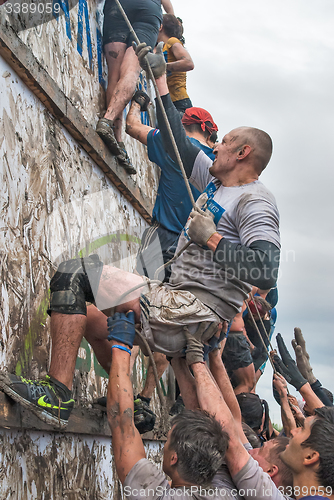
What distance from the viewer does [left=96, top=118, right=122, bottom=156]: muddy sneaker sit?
410 cm

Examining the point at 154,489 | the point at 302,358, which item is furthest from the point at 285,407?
the point at 154,489

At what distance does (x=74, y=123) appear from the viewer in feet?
11.6

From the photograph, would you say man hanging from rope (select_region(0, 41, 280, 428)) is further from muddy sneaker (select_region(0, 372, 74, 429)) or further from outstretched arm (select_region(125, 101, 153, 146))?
outstretched arm (select_region(125, 101, 153, 146))

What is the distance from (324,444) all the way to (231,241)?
1096 millimetres

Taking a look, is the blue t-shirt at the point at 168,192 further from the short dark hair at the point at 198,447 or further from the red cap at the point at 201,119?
the short dark hair at the point at 198,447

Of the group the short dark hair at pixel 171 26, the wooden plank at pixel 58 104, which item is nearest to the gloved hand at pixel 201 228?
the wooden plank at pixel 58 104

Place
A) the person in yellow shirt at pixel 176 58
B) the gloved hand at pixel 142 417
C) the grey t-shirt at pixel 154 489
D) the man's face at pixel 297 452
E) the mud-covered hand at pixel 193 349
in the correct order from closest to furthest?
the grey t-shirt at pixel 154 489
the man's face at pixel 297 452
the mud-covered hand at pixel 193 349
the gloved hand at pixel 142 417
the person in yellow shirt at pixel 176 58

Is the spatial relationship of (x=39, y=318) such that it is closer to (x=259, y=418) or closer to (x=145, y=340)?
(x=145, y=340)

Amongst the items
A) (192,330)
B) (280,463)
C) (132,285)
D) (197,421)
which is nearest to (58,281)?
(132,285)

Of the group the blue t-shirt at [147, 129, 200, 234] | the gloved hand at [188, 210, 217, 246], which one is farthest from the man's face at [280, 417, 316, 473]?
the blue t-shirt at [147, 129, 200, 234]

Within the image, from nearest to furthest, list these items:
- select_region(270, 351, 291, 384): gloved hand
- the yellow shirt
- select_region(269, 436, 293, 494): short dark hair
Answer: select_region(269, 436, 293, 494): short dark hair
select_region(270, 351, 291, 384): gloved hand
the yellow shirt

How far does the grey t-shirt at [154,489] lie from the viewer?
1960mm

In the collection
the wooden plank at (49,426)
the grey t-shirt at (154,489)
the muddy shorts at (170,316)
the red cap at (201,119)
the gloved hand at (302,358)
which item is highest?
the red cap at (201,119)

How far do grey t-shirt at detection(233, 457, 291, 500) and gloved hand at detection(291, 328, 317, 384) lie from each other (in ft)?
12.0
